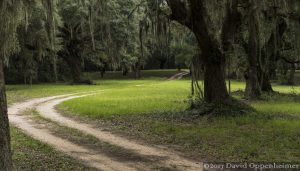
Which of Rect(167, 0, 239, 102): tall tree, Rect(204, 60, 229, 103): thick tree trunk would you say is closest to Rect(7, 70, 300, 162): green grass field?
Rect(204, 60, 229, 103): thick tree trunk

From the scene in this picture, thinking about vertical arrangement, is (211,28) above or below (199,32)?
above

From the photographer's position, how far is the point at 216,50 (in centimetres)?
1406

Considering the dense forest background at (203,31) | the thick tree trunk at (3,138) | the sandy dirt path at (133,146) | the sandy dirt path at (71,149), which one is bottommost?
the sandy dirt path at (133,146)

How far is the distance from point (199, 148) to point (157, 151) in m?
0.97

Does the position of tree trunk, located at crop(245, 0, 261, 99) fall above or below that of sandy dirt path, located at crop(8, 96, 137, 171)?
above

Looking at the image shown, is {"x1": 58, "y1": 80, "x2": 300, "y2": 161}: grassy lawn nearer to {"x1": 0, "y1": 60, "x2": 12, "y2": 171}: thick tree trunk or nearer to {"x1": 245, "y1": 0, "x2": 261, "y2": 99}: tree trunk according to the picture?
{"x1": 245, "y1": 0, "x2": 261, "y2": 99}: tree trunk

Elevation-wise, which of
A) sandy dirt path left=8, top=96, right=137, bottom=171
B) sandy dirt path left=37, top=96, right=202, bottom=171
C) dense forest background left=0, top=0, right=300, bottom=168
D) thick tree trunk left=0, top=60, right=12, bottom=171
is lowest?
sandy dirt path left=37, top=96, right=202, bottom=171

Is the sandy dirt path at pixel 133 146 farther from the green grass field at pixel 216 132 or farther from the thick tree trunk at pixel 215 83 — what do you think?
the thick tree trunk at pixel 215 83

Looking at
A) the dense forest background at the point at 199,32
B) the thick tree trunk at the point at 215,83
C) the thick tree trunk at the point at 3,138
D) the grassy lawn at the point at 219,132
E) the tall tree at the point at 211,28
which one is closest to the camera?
the thick tree trunk at the point at 3,138

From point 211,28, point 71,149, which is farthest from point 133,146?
point 211,28

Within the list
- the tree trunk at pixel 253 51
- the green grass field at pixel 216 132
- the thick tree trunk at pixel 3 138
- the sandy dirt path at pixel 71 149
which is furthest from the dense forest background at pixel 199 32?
the thick tree trunk at pixel 3 138

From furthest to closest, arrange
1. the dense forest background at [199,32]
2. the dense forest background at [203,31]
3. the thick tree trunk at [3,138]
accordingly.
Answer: the dense forest background at [199,32] < the dense forest background at [203,31] < the thick tree trunk at [3,138]

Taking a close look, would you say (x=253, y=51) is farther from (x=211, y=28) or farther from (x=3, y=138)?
(x=3, y=138)

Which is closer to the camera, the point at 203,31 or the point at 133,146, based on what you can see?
the point at 133,146
